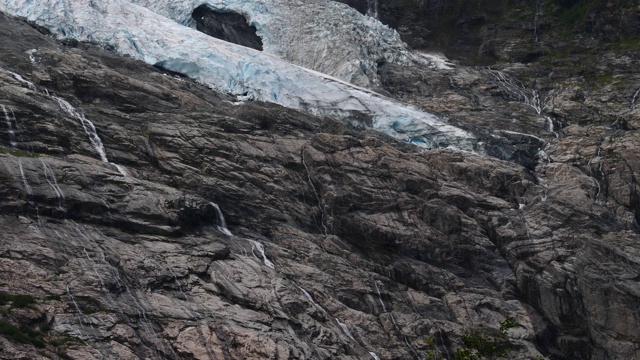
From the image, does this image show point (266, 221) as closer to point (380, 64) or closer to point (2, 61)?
point (2, 61)

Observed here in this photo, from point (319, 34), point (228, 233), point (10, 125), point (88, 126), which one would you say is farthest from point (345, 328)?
point (319, 34)

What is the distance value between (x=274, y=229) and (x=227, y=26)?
46.6 metres

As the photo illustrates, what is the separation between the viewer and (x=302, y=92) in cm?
7375

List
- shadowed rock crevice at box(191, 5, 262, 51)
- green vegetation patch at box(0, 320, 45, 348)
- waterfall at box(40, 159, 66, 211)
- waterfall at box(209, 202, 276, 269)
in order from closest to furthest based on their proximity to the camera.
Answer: green vegetation patch at box(0, 320, 45, 348) → waterfall at box(40, 159, 66, 211) → waterfall at box(209, 202, 276, 269) → shadowed rock crevice at box(191, 5, 262, 51)

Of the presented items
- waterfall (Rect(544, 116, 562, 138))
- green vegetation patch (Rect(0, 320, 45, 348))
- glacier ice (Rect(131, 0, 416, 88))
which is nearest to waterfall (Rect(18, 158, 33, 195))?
green vegetation patch (Rect(0, 320, 45, 348))

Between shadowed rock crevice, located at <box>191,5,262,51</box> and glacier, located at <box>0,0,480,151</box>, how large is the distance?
1052cm

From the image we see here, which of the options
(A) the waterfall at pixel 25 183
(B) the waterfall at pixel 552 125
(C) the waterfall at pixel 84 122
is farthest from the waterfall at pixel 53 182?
(B) the waterfall at pixel 552 125

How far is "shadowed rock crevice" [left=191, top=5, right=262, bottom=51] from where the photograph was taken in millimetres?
89931

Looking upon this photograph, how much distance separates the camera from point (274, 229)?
50062 millimetres

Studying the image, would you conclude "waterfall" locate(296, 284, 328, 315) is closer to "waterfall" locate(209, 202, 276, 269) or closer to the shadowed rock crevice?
"waterfall" locate(209, 202, 276, 269)

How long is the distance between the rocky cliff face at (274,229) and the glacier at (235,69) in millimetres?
3782

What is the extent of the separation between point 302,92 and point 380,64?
1790cm

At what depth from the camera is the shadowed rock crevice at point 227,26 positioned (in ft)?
295

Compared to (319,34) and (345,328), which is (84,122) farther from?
(319,34)
